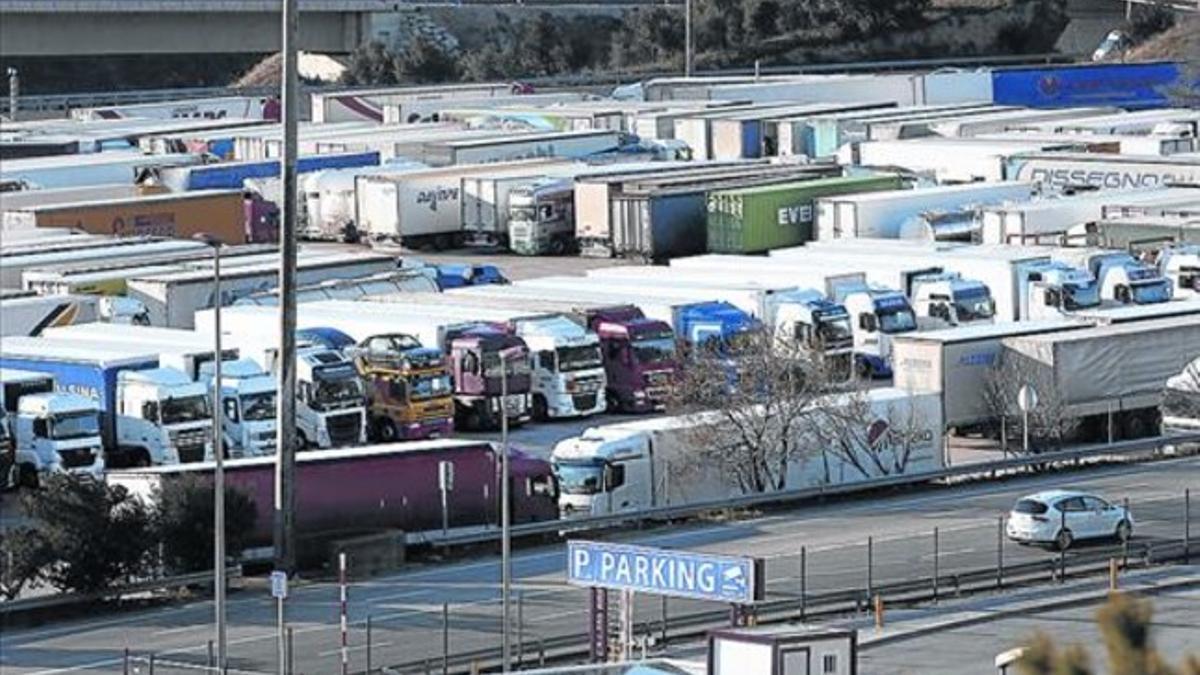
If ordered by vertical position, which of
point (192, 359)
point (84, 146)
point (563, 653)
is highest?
point (84, 146)

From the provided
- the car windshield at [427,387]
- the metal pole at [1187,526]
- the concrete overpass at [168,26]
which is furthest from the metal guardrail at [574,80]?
the metal pole at [1187,526]

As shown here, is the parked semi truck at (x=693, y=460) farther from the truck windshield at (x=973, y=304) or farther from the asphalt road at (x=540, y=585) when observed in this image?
the truck windshield at (x=973, y=304)

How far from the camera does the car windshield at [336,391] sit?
40.5m

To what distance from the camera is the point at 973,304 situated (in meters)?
48.1

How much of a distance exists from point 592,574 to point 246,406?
603 inches

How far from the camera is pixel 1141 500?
3528 cm

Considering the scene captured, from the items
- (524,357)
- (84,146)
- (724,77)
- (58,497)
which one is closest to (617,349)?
(524,357)

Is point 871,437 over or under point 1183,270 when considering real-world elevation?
under

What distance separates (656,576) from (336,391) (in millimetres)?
16997

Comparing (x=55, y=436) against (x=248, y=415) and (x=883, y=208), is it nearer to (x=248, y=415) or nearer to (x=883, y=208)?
(x=248, y=415)

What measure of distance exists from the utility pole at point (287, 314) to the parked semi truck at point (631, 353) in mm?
11178

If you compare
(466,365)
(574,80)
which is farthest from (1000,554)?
(574,80)

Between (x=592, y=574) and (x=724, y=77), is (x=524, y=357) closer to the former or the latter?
(x=592, y=574)

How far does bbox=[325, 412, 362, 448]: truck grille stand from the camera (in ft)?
133
